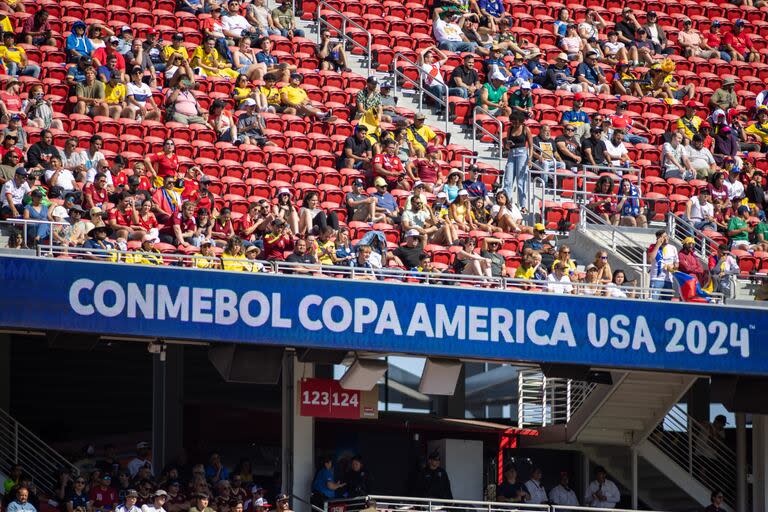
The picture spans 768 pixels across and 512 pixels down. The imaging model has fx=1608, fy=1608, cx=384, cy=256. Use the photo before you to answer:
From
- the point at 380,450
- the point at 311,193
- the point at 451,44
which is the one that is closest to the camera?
the point at 311,193

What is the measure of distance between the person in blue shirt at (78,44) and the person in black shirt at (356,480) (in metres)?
7.59

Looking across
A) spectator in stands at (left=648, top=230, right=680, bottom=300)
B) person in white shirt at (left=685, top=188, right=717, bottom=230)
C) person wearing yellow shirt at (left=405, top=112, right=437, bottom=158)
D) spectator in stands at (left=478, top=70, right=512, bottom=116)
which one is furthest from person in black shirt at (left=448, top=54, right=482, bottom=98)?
spectator in stands at (left=648, top=230, right=680, bottom=300)

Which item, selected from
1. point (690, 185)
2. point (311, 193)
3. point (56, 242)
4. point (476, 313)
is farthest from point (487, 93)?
point (56, 242)

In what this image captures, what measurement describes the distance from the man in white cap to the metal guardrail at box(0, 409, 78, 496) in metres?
5.44

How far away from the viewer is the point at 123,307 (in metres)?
18.4

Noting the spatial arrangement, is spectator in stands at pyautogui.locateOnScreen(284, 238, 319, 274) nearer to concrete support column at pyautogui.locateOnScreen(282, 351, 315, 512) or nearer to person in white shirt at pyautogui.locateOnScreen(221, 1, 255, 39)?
concrete support column at pyautogui.locateOnScreen(282, 351, 315, 512)

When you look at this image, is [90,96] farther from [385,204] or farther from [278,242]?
[385,204]

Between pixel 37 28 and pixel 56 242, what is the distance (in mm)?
6660

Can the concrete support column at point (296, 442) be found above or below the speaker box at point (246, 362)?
below

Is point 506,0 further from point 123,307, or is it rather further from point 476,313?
point 123,307

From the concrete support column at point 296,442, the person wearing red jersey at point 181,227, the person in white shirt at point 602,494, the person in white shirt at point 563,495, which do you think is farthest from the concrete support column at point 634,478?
the person wearing red jersey at point 181,227

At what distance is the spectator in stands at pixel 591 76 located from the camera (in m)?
27.9

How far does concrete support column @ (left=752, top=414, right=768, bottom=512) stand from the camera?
2184 cm

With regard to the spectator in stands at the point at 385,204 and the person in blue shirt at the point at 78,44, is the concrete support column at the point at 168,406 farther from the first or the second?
the person in blue shirt at the point at 78,44
